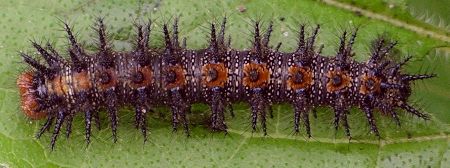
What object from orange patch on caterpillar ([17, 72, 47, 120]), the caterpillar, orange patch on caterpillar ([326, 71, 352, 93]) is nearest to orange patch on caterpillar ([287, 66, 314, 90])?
the caterpillar

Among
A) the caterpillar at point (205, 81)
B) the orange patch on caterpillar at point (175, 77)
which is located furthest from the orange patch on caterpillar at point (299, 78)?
the orange patch on caterpillar at point (175, 77)

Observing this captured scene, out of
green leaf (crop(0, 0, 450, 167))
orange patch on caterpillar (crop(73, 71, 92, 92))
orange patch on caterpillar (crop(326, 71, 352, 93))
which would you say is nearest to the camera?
orange patch on caterpillar (crop(73, 71, 92, 92))

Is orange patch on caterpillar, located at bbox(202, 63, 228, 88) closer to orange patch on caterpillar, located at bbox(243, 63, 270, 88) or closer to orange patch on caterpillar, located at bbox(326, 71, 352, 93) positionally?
orange patch on caterpillar, located at bbox(243, 63, 270, 88)

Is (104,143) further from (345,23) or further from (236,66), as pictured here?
(345,23)

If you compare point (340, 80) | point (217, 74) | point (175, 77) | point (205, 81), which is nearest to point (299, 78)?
point (340, 80)

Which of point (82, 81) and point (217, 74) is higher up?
point (217, 74)

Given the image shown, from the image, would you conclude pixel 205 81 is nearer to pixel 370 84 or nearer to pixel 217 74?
pixel 217 74

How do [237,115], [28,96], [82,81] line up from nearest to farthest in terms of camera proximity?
1. [82,81]
2. [28,96]
3. [237,115]

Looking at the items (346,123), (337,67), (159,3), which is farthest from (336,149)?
(159,3)
